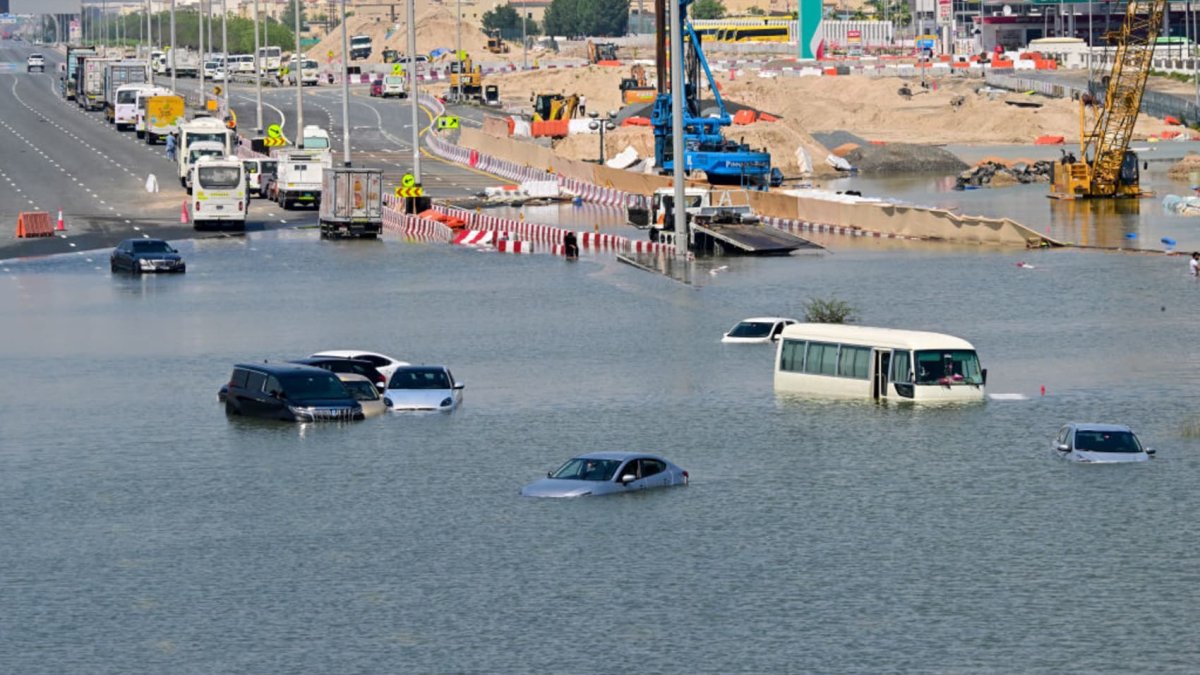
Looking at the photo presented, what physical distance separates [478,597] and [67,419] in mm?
21239

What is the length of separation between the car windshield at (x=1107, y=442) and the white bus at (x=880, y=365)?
244 inches

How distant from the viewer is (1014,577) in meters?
39.3

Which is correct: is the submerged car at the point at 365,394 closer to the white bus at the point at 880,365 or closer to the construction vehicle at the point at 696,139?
the white bus at the point at 880,365

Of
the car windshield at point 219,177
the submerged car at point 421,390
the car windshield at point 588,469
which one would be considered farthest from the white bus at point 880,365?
the car windshield at point 219,177

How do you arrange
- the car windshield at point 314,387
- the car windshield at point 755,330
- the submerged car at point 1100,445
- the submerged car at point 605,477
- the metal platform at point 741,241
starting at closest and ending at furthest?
1. the submerged car at point 605,477
2. the submerged car at point 1100,445
3. the car windshield at point 314,387
4. the car windshield at point 755,330
5. the metal platform at point 741,241

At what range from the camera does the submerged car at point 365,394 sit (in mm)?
55406

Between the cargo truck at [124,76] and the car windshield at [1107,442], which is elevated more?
the cargo truck at [124,76]

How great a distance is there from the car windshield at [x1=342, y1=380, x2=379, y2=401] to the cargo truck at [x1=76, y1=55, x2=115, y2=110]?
116346 mm

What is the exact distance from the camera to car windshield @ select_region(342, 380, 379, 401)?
55625 mm

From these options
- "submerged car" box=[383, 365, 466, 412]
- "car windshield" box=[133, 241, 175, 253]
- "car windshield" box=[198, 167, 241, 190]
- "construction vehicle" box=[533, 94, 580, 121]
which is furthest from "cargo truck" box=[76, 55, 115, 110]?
"submerged car" box=[383, 365, 466, 412]

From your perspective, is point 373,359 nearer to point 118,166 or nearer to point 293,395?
point 293,395

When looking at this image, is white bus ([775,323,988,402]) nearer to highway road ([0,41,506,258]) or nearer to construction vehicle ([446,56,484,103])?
highway road ([0,41,506,258])

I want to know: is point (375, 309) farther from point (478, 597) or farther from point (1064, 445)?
point (478, 597)

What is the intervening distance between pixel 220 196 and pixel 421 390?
4710 centimetres
